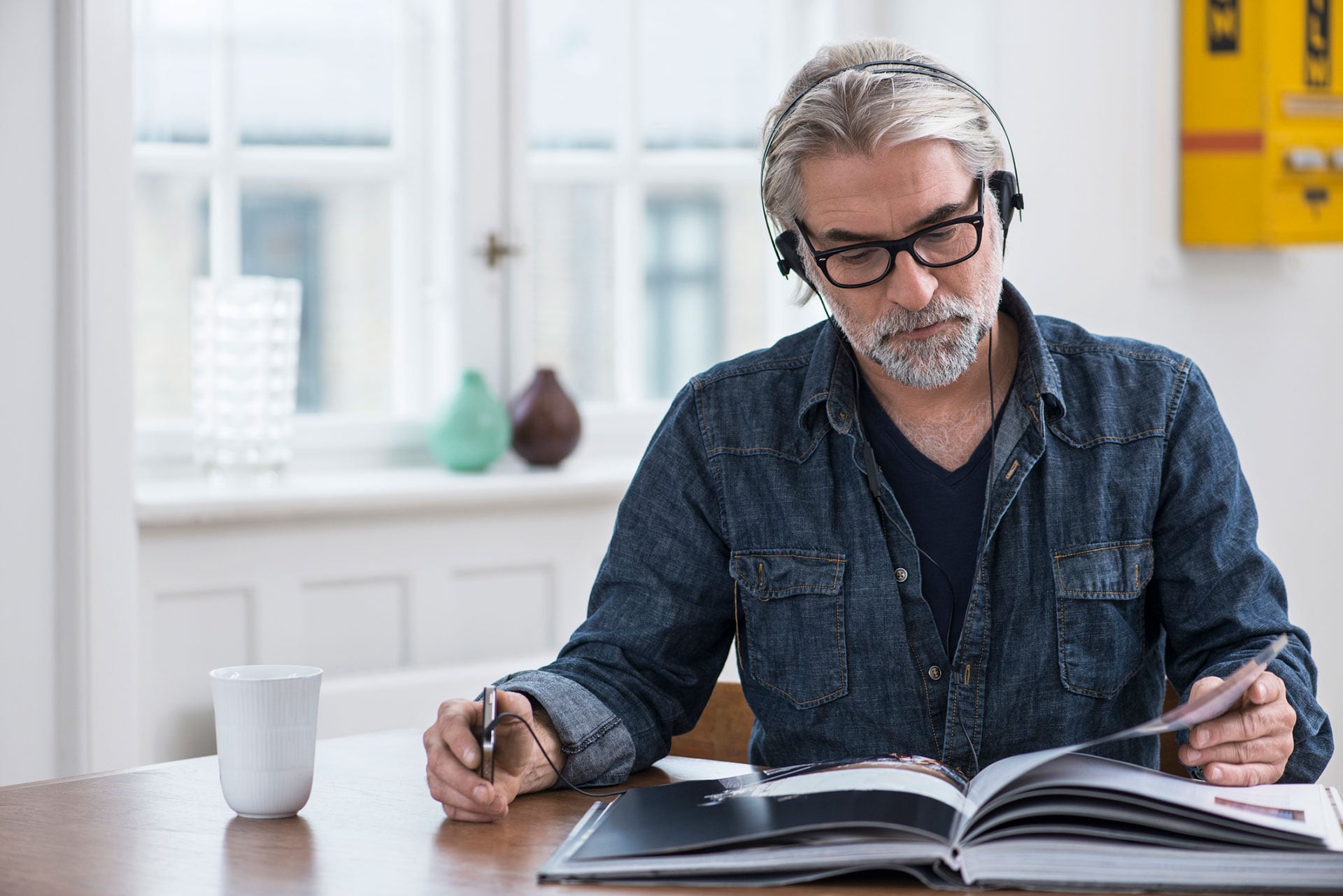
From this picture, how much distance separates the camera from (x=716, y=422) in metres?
1.61

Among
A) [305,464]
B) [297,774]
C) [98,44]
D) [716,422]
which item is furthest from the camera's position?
[305,464]

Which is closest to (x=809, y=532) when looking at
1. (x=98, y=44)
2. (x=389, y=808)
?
(x=389, y=808)

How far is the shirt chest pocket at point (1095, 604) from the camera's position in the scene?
147cm

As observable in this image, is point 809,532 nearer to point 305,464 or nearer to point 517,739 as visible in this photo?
point 517,739

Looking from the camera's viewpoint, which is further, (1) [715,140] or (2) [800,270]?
(1) [715,140]

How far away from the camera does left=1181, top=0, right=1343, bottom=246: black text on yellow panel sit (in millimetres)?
3068

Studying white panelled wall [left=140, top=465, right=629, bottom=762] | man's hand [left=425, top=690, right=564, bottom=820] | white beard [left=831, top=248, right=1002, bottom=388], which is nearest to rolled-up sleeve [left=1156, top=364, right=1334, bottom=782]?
white beard [left=831, top=248, right=1002, bottom=388]

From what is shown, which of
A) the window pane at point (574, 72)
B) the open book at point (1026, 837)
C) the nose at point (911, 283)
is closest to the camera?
the open book at point (1026, 837)

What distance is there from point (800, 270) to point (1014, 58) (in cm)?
170

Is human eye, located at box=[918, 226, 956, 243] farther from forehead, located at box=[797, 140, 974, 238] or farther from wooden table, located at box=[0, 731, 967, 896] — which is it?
wooden table, located at box=[0, 731, 967, 896]

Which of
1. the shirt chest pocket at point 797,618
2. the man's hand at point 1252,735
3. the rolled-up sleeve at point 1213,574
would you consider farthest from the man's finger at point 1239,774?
the shirt chest pocket at point 797,618

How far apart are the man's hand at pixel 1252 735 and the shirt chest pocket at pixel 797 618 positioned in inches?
16.1

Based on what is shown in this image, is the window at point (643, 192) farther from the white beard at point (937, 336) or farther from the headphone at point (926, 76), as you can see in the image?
the white beard at point (937, 336)

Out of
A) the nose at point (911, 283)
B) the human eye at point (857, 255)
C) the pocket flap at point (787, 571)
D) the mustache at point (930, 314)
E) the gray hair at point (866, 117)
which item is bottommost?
the pocket flap at point (787, 571)
